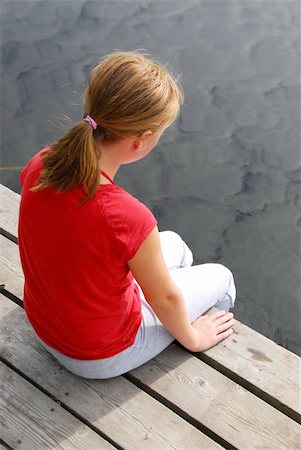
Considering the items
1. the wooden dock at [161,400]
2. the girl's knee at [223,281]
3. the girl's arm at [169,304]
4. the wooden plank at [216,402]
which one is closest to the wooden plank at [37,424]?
the wooden dock at [161,400]

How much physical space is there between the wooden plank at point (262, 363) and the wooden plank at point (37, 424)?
19.8 inches

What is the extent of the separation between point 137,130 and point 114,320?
0.60m

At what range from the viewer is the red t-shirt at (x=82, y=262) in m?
1.68

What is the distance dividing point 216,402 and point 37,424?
0.57 m

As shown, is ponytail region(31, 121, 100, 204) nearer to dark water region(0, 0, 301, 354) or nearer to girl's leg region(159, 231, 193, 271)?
girl's leg region(159, 231, 193, 271)

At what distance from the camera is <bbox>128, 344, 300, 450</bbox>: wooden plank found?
2.00 m

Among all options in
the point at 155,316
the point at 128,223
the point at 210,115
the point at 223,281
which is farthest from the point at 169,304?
the point at 210,115

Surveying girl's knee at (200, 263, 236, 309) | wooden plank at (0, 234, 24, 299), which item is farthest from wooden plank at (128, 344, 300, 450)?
wooden plank at (0, 234, 24, 299)

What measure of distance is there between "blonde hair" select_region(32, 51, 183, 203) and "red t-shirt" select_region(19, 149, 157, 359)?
0.05 m

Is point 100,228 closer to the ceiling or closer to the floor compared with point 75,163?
closer to the floor

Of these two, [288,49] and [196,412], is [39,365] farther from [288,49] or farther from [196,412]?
[288,49]

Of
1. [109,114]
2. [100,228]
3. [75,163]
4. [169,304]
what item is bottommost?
[169,304]

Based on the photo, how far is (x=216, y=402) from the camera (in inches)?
81.8

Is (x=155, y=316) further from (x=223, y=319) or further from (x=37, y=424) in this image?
(x=37, y=424)
